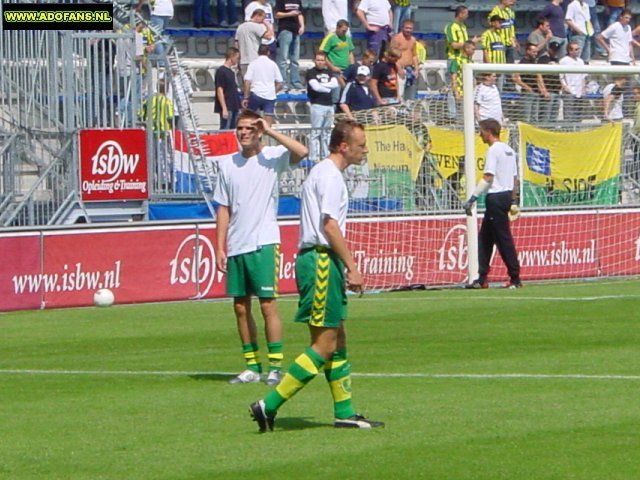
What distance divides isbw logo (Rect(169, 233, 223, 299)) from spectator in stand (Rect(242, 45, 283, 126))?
705 cm

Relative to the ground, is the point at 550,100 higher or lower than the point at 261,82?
lower

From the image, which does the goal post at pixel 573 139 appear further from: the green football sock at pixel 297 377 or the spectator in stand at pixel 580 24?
the green football sock at pixel 297 377

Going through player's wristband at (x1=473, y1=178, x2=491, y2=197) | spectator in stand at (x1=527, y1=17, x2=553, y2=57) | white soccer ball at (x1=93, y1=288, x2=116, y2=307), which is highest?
spectator in stand at (x1=527, y1=17, x2=553, y2=57)

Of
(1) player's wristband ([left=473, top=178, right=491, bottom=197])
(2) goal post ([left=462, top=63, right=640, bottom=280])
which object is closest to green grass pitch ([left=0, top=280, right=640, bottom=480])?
(1) player's wristband ([left=473, top=178, right=491, bottom=197])

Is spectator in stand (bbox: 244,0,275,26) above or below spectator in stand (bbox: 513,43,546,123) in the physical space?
above

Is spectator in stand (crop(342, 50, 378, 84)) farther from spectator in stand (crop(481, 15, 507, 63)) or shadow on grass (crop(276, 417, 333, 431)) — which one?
shadow on grass (crop(276, 417, 333, 431))

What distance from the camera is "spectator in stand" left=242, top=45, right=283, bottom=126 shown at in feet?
91.0

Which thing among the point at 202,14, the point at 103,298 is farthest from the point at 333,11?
the point at 103,298

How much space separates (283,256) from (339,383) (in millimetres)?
11833

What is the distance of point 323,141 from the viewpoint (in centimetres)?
2572

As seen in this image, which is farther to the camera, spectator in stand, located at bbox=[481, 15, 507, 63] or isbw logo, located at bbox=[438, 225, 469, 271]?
spectator in stand, located at bbox=[481, 15, 507, 63]

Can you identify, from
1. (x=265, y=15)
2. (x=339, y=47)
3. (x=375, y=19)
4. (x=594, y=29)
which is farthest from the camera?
(x=594, y=29)

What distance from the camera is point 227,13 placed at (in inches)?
1314

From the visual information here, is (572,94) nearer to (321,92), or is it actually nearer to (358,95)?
(358,95)
